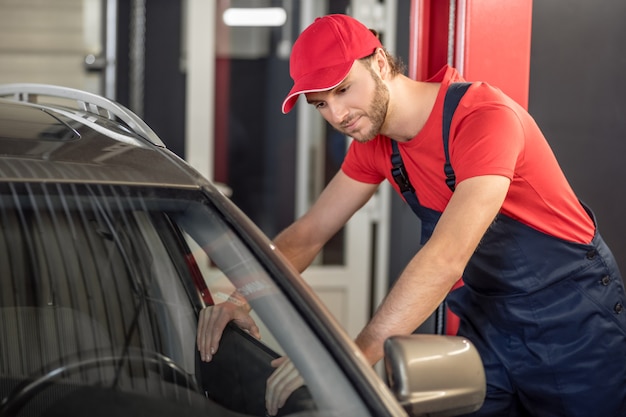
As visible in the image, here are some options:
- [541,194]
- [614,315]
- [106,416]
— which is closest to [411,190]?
[541,194]

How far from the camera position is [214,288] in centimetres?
172

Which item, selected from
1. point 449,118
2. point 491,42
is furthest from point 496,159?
point 491,42

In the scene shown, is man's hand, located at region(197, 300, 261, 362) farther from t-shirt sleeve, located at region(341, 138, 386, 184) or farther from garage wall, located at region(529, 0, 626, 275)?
garage wall, located at region(529, 0, 626, 275)

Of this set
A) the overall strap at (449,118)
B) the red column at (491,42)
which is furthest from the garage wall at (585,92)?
the overall strap at (449,118)

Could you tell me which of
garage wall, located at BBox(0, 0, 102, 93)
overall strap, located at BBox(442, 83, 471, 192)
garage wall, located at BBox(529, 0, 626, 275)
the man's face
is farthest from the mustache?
garage wall, located at BBox(0, 0, 102, 93)

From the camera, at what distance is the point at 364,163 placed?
2.55 m

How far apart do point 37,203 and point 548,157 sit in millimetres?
1236

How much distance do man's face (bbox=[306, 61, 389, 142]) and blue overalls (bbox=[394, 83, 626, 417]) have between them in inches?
11.9

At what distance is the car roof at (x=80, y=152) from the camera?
156cm

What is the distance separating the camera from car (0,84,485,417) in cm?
146

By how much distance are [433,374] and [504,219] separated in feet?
2.91

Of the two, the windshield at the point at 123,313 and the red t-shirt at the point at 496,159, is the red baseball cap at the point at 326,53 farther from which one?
the windshield at the point at 123,313

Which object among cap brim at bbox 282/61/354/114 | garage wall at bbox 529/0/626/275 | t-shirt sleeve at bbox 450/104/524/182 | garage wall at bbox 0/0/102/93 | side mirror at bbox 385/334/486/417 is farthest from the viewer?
garage wall at bbox 0/0/102/93

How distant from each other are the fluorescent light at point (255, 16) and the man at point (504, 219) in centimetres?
243
